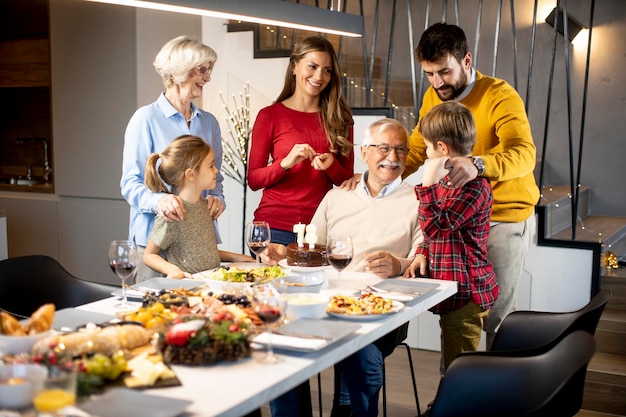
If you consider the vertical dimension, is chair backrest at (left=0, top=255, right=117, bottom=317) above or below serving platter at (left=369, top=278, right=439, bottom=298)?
below

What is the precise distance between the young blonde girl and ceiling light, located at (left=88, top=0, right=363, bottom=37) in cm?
57

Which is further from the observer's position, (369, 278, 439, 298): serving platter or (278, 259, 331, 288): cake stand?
(278, 259, 331, 288): cake stand

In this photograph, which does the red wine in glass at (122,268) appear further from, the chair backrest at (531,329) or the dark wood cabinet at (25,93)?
the dark wood cabinet at (25,93)

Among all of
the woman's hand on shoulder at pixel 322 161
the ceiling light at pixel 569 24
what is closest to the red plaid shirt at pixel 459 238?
the woman's hand on shoulder at pixel 322 161

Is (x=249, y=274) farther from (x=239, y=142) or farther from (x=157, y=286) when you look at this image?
(x=239, y=142)

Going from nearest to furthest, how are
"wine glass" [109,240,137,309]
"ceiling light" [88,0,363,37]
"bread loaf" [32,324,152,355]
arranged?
1. "bread loaf" [32,324,152,355]
2. "ceiling light" [88,0,363,37]
3. "wine glass" [109,240,137,309]

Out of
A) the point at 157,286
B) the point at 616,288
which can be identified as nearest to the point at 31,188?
the point at 157,286

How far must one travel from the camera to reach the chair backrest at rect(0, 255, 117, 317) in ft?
10.2

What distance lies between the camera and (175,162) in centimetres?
298

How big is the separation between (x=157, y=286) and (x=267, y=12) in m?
0.96

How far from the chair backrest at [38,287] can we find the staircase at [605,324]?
8.13ft

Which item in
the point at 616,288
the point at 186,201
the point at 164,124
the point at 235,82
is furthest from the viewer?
the point at 235,82

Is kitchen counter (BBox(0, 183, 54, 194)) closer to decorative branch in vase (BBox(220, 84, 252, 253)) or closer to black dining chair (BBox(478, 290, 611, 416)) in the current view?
decorative branch in vase (BBox(220, 84, 252, 253))

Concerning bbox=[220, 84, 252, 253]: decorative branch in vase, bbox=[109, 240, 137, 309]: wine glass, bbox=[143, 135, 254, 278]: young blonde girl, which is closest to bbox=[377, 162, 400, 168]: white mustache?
bbox=[143, 135, 254, 278]: young blonde girl
